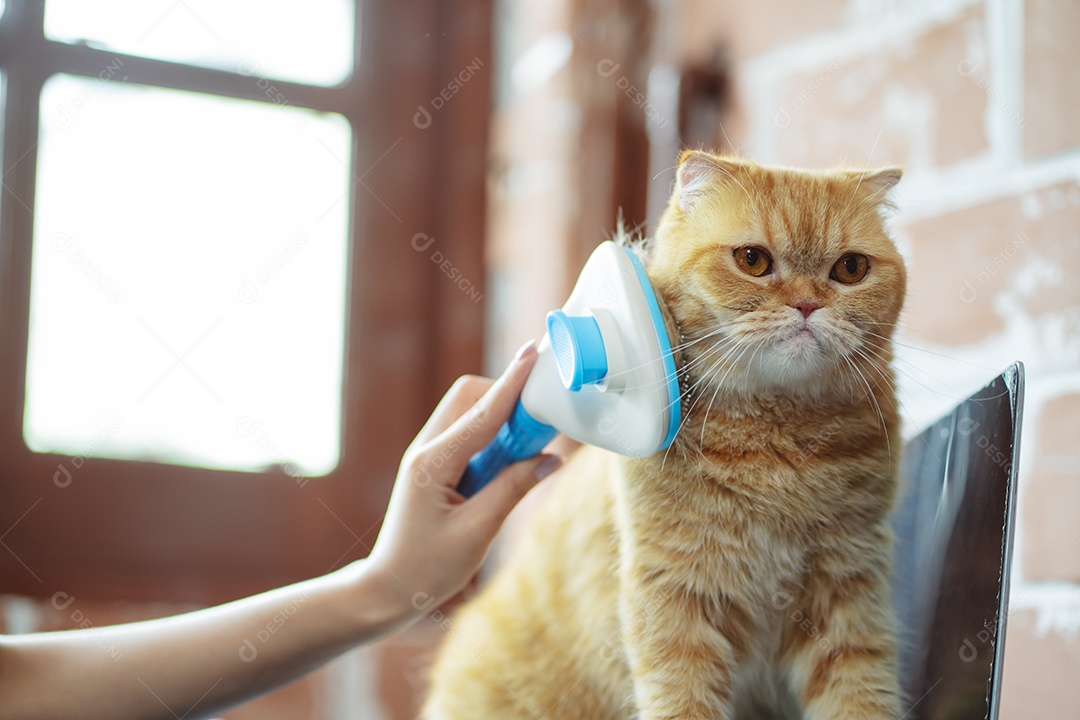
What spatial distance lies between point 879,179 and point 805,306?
7.5 inches

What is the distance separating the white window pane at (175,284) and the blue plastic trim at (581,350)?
3.53 ft

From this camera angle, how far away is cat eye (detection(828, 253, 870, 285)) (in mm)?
850

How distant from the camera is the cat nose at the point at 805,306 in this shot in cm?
80

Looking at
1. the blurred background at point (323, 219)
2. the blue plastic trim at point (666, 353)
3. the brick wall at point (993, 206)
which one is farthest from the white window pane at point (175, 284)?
the blue plastic trim at point (666, 353)

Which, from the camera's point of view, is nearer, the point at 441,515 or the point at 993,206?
the point at 441,515

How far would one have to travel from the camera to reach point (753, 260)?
85 centimetres

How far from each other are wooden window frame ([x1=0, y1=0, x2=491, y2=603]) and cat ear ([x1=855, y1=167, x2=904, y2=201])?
1.21 metres

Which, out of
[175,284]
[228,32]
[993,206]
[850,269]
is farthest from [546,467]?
[228,32]

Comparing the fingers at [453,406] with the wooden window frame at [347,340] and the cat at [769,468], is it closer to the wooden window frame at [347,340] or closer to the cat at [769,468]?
the cat at [769,468]

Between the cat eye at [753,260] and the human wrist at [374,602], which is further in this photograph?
the human wrist at [374,602]

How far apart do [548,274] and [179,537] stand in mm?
887

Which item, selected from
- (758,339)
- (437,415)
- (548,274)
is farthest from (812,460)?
(548,274)

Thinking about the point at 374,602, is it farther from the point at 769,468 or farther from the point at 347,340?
the point at 347,340

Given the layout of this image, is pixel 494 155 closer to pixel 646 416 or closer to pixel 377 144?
pixel 377 144
